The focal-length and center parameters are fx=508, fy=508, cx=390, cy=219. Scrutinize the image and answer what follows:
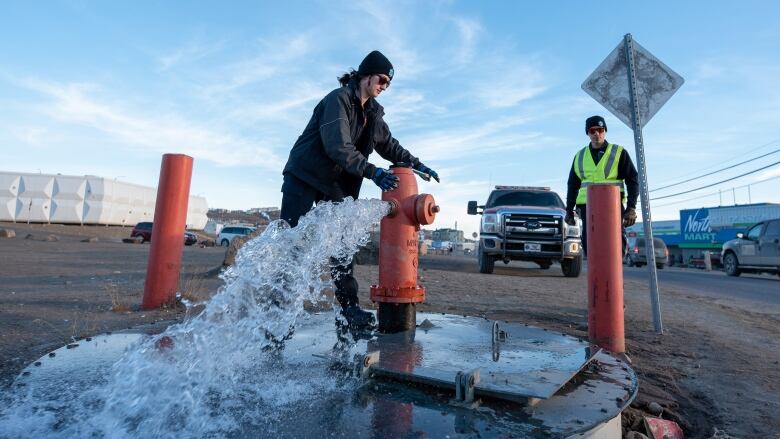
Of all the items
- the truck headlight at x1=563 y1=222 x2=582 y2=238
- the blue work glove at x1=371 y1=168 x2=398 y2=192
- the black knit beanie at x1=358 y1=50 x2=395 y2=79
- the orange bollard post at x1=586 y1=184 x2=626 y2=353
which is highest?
the black knit beanie at x1=358 y1=50 x2=395 y2=79

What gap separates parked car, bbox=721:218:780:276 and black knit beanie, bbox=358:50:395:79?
16512mm

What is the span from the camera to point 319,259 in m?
2.82

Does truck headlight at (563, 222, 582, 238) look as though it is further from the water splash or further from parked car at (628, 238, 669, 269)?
parked car at (628, 238, 669, 269)

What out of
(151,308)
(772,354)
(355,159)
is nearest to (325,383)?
(355,159)

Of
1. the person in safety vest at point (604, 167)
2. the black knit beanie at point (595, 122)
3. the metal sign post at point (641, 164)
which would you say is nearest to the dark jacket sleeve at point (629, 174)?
the person in safety vest at point (604, 167)

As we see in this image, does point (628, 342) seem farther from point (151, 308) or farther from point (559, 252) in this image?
point (559, 252)

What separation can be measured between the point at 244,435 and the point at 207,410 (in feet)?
0.92

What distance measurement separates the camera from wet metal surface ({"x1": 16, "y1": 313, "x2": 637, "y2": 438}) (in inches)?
61.2

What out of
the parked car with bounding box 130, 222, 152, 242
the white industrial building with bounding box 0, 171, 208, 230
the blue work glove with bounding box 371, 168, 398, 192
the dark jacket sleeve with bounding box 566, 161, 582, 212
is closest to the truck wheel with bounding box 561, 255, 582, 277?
the dark jacket sleeve with bounding box 566, 161, 582, 212

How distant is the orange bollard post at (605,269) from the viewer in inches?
125

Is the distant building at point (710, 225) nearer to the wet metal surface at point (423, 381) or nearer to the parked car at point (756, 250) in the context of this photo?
the parked car at point (756, 250)

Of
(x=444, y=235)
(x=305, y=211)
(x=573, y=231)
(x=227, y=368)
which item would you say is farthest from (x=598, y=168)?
(x=444, y=235)

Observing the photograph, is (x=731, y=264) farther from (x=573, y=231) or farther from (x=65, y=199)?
(x=65, y=199)

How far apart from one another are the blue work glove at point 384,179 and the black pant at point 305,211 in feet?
1.24
